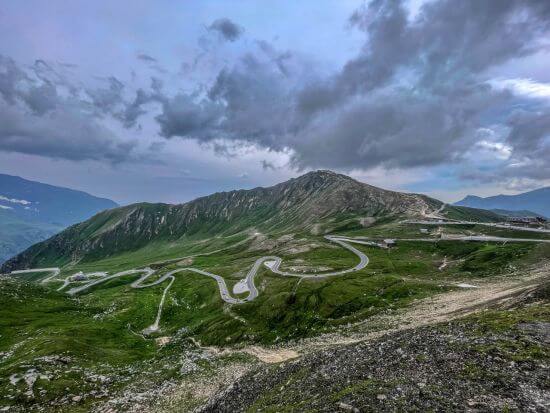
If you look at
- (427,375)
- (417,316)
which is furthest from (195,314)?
(427,375)

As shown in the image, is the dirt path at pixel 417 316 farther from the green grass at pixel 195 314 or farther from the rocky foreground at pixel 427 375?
the rocky foreground at pixel 427 375

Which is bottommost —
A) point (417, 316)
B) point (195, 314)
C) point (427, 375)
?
point (195, 314)

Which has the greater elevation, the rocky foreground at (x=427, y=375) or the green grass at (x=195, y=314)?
the rocky foreground at (x=427, y=375)

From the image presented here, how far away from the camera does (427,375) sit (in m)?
32.0

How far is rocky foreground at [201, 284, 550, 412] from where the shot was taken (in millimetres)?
27062

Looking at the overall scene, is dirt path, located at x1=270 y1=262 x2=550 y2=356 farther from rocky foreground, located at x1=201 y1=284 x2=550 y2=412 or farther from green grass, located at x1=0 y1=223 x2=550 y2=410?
rocky foreground, located at x1=201 y1=284 x2=550 y2=412

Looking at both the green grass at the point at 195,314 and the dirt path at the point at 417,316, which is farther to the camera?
the green grass at the point at 195,314

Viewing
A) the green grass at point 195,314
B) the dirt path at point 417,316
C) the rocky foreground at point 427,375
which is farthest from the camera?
the green grass at point 195,314

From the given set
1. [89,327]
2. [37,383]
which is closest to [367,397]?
[37,383]

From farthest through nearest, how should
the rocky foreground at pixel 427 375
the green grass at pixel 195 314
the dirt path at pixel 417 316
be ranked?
the green grass at pixel 195 314, the dirt path at pixel 417 316, the rocky foreground at pixel 427 375

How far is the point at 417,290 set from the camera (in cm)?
10644

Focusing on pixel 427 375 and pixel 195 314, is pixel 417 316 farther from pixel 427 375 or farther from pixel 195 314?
pixel 195 314

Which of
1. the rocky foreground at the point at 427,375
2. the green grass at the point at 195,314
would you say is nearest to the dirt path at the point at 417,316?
the green grass at the point at 195,314

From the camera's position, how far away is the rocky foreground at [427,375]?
2706 centimetres
